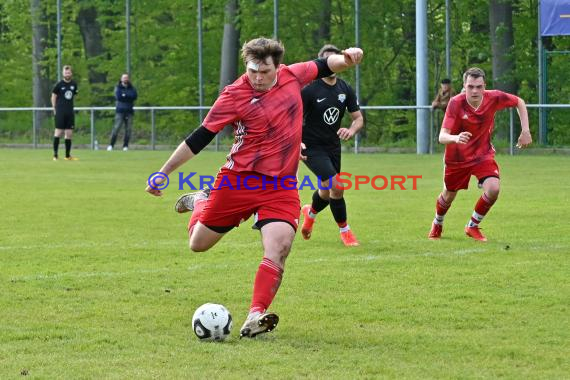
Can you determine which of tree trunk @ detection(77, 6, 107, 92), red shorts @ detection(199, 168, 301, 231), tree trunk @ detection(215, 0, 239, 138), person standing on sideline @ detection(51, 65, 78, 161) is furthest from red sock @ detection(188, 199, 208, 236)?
tree trunk @ detection(77, 6, 107, 92)

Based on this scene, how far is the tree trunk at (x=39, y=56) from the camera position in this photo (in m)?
39.8

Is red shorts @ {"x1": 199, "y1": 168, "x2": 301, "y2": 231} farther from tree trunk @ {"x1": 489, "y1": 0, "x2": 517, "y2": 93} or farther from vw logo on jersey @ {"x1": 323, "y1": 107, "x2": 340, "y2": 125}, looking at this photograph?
tree trunk @ {"x1": 489, "y1": 0, "x2": 517, "y2": 93}

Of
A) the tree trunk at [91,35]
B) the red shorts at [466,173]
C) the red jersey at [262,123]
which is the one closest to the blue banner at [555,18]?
Result: the red shorts at [466,173]

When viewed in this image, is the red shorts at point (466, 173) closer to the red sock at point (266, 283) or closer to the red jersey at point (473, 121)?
the red jersey at point (473, 121)

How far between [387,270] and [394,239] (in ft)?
7.27

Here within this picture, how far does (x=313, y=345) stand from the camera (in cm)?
645

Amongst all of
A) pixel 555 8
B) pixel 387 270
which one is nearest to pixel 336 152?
pixel 387 270

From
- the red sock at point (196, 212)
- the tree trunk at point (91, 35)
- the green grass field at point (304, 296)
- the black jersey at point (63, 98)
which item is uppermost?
the tree trunk at point (91, 35)

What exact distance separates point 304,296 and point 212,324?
166 centimetres

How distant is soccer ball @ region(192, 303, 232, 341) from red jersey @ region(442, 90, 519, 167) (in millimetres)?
4955

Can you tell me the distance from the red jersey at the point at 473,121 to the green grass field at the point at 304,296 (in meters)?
0.83

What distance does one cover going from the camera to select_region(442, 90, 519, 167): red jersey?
11.2 meters

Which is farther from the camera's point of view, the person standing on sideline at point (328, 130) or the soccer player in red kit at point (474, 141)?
the person standing on sideline at point (328, 130)

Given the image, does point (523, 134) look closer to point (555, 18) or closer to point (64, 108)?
point (64, 108)
